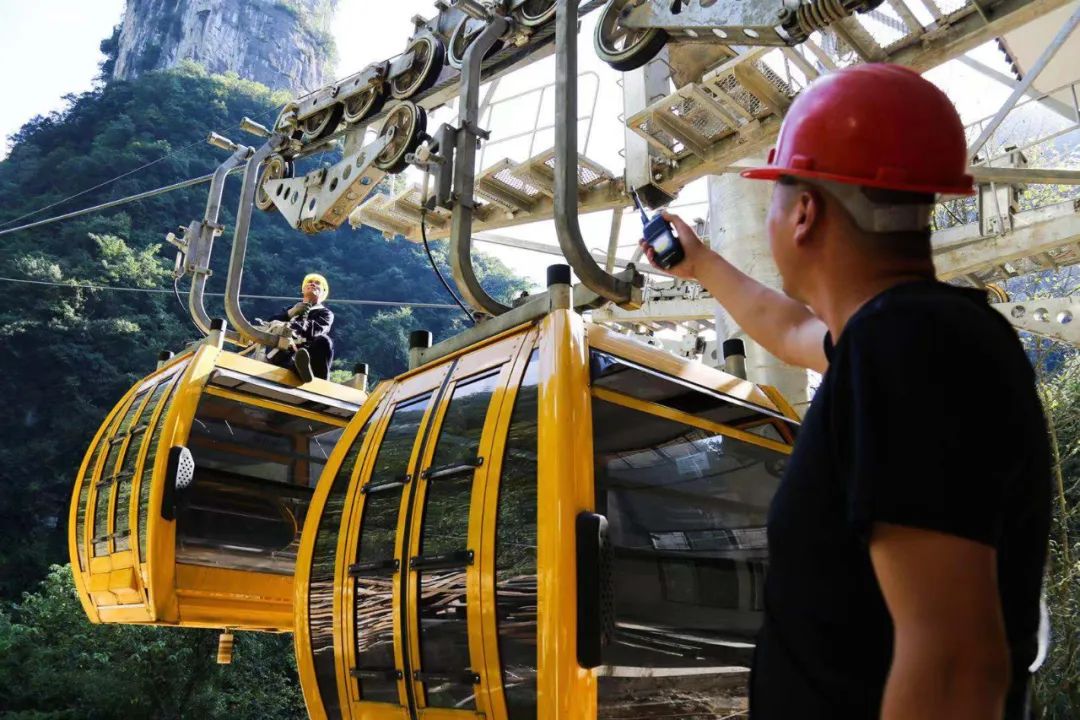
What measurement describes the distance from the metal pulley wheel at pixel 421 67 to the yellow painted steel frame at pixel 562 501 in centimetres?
261

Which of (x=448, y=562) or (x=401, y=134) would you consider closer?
(x=448, y=562)

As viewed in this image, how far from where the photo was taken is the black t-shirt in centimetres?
69

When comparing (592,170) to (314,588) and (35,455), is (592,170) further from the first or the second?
(35,455)

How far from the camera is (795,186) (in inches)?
38.2

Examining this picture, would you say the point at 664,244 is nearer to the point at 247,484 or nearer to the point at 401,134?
the point at 401,134

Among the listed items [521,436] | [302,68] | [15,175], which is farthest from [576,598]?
[302,68]

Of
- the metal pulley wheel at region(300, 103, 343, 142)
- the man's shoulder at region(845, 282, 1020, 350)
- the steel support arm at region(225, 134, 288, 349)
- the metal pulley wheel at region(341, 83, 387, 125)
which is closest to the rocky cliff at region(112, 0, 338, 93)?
the metal pulley wheel at region(300, 103, 343, 142)

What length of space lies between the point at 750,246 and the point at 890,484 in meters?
5.60

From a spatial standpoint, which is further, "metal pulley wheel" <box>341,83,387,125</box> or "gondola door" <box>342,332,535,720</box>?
"metal pulley wheel" <box>341,83,387,125</box>

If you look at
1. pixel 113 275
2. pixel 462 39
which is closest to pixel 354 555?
pixel 462 39

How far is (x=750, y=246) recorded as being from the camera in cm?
608

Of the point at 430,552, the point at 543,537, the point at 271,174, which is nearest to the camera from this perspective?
the point at 543,537

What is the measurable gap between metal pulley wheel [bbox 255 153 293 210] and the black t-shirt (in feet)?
17.1

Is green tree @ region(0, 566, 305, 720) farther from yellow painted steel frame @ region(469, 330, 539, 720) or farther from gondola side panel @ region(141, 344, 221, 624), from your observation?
yellow painted steel frame @ region(469, 330, 539, 720)
